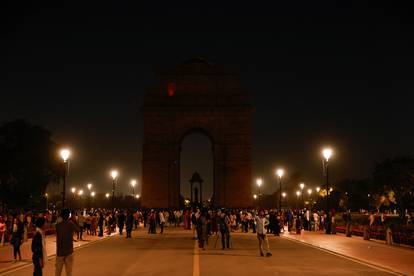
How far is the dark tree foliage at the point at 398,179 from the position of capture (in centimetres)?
6969

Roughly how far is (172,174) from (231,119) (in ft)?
31.7

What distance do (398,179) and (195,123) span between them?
24.5 meters

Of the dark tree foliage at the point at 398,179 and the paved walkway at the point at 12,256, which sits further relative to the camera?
the dark tree foliage at the point at 398,179

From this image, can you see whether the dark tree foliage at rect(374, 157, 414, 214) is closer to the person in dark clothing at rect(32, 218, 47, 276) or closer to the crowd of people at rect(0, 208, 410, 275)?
the crowd of people at rect(0, 208, 410, 275)

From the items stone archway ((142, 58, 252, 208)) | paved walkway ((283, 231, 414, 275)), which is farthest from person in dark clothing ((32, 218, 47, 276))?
stone archway ((142, 58, 252, 208))

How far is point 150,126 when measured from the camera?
3017 inches

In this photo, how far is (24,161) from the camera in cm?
7056

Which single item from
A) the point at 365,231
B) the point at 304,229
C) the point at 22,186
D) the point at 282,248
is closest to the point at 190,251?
the point at 282,248

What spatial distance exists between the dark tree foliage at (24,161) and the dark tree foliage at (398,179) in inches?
1586

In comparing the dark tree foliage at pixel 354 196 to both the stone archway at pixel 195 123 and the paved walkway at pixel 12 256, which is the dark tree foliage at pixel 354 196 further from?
the paved walkway at pixel 12 256

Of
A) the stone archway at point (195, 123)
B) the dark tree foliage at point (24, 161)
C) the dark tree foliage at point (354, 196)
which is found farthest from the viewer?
the dark tree foliage at point (354, 196)

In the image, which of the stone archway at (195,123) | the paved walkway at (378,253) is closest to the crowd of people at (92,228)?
the paved walkway at (378,253)

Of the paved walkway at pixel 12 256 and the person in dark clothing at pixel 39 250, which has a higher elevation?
the person in dark clothing at pixel 39 250

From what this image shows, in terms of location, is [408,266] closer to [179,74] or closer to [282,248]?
[282,248]
